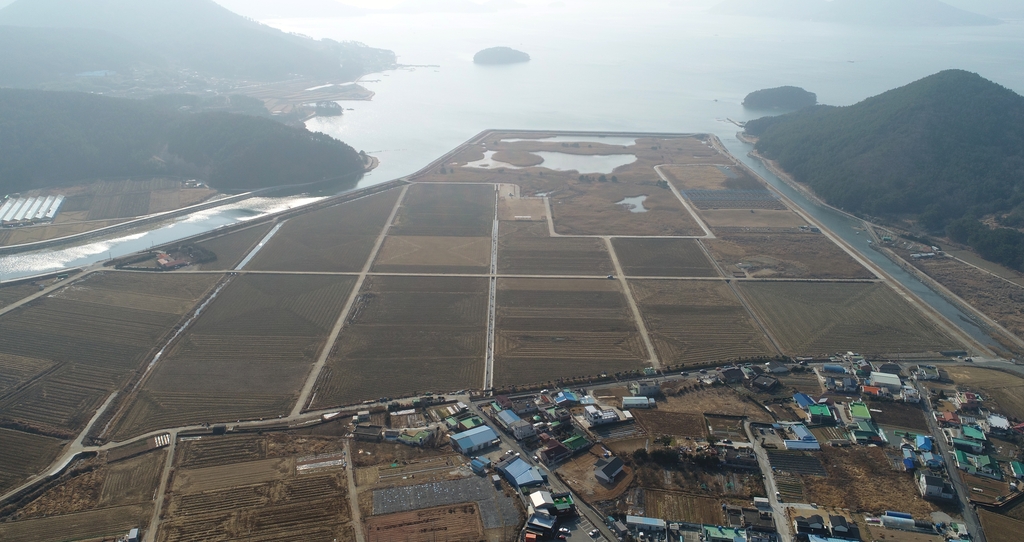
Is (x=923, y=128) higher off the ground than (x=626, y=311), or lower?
higher

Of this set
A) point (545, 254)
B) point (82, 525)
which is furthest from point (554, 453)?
point (545, 254)

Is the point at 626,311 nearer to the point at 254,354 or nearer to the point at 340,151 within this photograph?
the point at 254,354

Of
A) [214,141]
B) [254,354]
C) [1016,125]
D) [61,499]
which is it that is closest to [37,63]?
[214,141]

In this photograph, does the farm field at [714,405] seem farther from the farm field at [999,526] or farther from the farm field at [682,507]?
the farm field at [999,526]

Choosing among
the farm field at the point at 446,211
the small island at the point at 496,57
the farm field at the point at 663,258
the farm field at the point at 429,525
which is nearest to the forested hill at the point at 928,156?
the farm field at the point at 663,258

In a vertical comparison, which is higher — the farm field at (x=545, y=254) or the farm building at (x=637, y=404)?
the farm field at (x=545, y=254)
